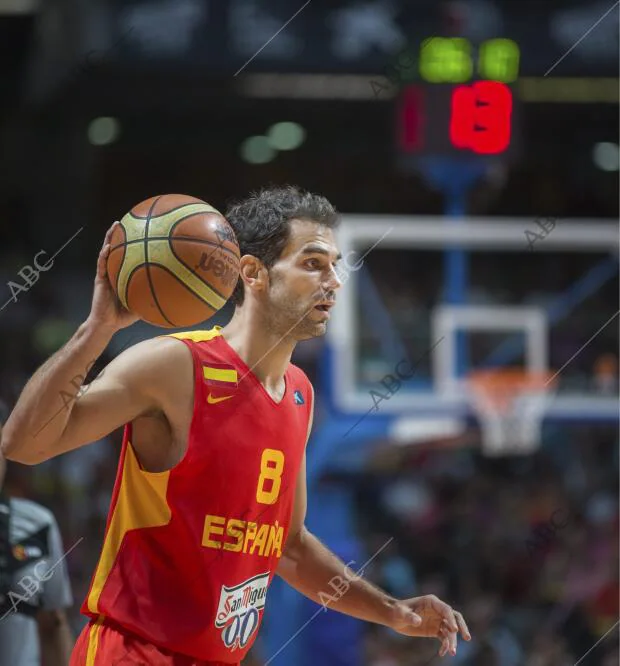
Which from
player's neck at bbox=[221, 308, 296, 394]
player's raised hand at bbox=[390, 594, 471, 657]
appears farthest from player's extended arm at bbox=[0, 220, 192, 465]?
player's raised hand at bbox=[390, 594, 471, 657]

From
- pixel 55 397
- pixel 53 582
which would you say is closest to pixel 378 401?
pixel 53 582

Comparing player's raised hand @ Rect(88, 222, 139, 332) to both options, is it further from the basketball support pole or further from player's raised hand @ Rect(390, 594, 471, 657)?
the basketball support pole

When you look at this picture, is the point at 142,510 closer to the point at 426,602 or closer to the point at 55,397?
the point at 55,397

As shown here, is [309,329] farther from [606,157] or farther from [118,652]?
[606,157]

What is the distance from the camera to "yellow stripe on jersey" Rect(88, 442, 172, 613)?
10.2ft

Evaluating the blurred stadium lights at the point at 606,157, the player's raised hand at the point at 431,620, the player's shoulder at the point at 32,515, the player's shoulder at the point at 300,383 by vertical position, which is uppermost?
the player's shoulder at the point at 300,383

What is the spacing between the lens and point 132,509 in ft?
10.3

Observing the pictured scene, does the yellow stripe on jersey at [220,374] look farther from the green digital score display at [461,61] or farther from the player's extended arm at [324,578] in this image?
the green digital score display at [461,61]

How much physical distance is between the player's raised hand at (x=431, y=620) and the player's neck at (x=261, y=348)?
74 cm

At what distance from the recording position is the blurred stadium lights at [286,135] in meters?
15.1

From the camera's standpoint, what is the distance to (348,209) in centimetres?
1543

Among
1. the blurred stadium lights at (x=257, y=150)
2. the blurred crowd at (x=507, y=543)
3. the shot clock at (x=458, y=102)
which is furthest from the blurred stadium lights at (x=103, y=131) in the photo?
the shot clock at (x=458, y=102)

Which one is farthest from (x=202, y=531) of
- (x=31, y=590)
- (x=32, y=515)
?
(x=32, y=515)

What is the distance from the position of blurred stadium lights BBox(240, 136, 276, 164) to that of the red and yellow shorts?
496 inches
